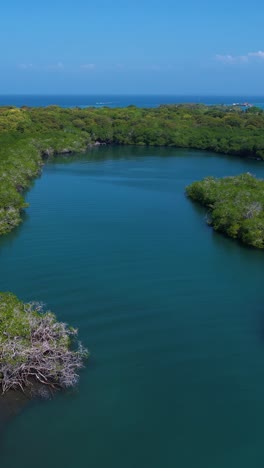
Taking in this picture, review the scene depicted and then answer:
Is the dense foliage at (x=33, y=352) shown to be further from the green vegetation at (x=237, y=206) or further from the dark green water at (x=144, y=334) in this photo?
the green vegetation at (x=237, y=206)

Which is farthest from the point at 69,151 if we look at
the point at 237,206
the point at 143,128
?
the point at 237,206

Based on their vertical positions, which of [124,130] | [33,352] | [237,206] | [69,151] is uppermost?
[124,130]

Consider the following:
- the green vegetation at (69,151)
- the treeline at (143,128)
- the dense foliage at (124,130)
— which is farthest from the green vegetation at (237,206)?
the treeline at (143,128)

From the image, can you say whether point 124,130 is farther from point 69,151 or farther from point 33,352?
point 33,352

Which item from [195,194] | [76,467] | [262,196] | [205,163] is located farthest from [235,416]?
[205,163]

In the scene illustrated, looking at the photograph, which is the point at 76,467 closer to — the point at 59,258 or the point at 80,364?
the point at 80,364

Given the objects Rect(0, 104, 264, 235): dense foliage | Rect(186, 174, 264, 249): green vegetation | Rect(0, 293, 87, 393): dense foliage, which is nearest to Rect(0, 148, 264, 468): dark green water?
Rect(0, 293, 87, 393): dense foliage
